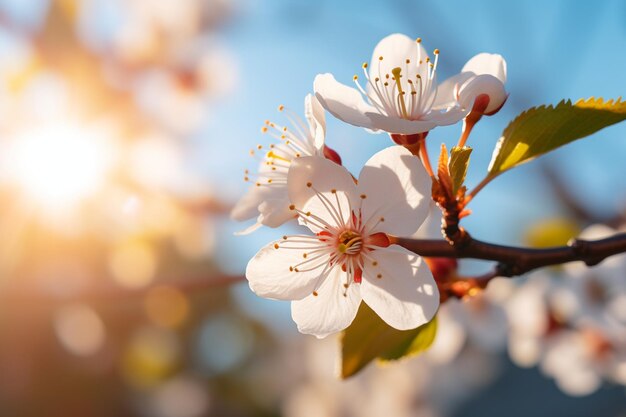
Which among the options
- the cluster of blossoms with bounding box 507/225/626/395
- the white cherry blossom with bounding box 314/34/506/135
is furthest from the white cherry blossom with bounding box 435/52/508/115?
the cluster of blossoms with bounding box 507/225/626/395

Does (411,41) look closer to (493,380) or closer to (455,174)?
(455,174)

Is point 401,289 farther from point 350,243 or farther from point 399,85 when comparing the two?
point 399,85

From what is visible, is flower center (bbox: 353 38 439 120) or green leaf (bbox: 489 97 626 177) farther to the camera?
flower center (bbox: 353 38 439 120)

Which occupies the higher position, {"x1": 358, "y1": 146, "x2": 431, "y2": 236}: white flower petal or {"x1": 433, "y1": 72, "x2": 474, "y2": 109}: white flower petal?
{"x1": 433, "y1": 72, "x2": 474, "y2": 109}: white flower petal

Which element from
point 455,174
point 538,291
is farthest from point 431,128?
point 538,291

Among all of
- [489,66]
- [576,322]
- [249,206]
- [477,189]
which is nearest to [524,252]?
[477,189]

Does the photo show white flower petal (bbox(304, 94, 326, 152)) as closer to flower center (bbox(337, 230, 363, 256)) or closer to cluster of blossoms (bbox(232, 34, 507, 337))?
cluster of blossoms (bbox(232, 34, 507, 337))

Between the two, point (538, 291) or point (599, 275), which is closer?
point (599, 275)
